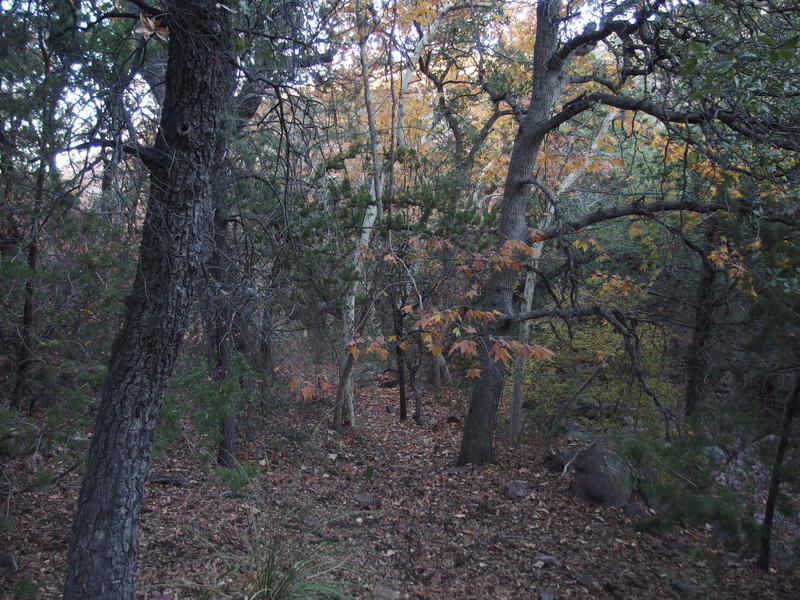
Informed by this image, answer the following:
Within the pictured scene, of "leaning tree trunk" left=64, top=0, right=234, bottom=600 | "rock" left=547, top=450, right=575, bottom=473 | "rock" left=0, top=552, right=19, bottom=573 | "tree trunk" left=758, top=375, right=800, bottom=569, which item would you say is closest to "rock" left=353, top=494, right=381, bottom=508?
"rock" left=547, top=450, right=575, bottom=473

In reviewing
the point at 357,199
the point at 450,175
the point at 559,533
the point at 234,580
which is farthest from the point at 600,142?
the point at 234,580

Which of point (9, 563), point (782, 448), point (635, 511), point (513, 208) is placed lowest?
point (635, 511)

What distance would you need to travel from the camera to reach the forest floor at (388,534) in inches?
165

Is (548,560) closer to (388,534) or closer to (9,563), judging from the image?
(388,534)

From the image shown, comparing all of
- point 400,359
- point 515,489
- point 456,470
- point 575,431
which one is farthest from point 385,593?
point 575,431

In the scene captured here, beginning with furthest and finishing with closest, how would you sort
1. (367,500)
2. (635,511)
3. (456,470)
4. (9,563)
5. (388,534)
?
(456,470), (635,511), (367,500), (388,534), (9,563)

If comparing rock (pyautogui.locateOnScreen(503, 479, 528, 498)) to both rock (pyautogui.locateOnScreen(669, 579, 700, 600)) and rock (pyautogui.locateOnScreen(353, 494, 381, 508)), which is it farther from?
rock (pyautogui.locateOnScreen(669, 579, 700, 600))

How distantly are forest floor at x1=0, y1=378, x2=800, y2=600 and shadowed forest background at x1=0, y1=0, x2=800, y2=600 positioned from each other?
0.13ft

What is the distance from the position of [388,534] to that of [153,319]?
3.69 metres

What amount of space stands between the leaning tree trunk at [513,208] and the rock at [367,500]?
1628 mm

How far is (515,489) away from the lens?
6.86 m

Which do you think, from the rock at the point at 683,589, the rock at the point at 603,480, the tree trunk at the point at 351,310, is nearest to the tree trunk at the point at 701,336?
the rock at the point at 603,480

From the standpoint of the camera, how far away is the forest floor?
13.8 feet

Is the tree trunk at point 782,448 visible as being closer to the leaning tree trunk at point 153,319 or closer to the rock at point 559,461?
the rock at point 559,461
